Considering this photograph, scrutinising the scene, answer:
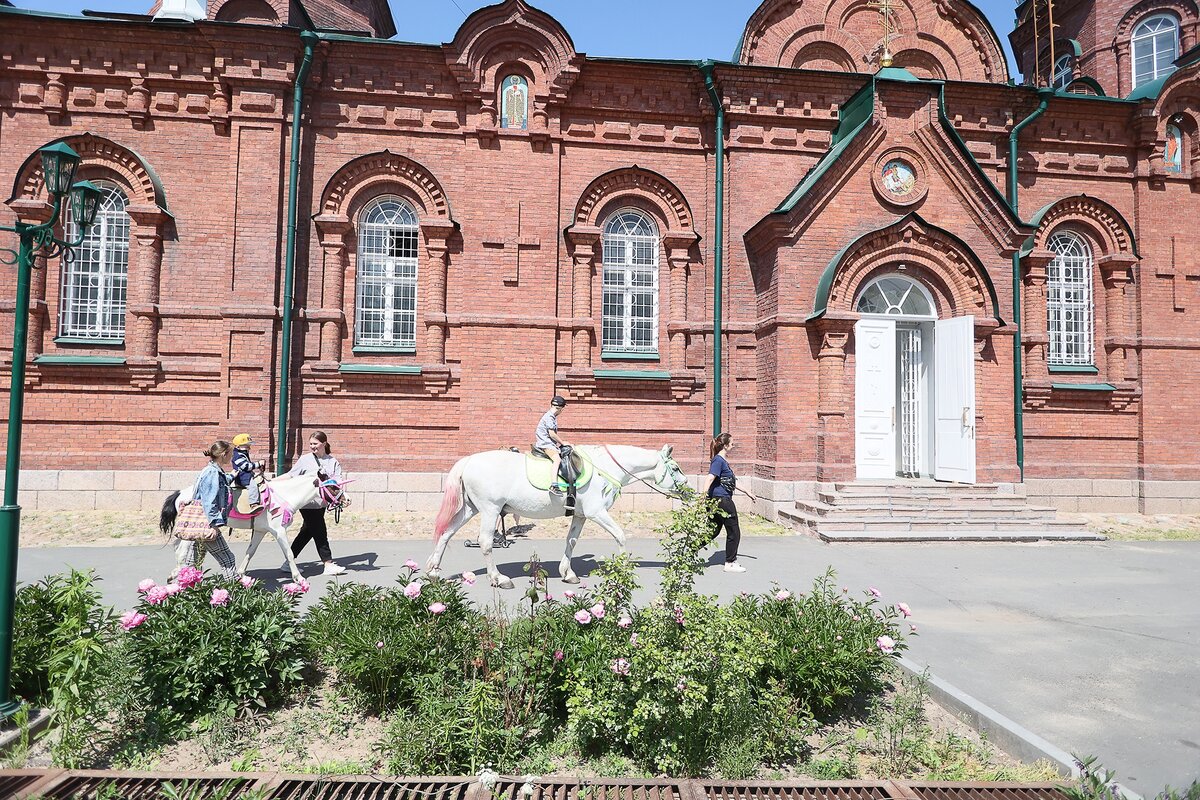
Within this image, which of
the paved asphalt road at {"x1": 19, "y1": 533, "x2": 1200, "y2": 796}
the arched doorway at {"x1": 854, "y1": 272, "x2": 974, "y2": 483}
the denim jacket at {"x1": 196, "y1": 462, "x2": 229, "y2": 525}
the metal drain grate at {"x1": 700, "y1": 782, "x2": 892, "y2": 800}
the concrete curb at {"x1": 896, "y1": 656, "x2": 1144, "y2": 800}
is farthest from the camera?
the arched doorway at {"x1": 854, "y1": 272, "x2": 974, "y2": 483}

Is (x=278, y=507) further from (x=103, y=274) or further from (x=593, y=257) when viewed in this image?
(x=103, y=274)

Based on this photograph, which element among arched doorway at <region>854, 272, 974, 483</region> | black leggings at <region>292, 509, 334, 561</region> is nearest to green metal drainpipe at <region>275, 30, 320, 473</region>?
black leggings at <region>292, 509, 334, 561</region>

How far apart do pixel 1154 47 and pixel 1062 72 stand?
2159 millimetres

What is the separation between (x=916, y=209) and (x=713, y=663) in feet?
37.1

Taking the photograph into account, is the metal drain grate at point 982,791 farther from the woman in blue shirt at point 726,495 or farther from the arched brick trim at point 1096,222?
the arched brick trim at point 1096,222

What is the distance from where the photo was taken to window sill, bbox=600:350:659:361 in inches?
513

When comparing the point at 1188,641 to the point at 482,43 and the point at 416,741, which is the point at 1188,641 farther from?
the point at 482,43

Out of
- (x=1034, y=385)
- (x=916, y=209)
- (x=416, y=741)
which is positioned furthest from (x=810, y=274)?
(x=416, y=741)

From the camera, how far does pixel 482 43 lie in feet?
41.2

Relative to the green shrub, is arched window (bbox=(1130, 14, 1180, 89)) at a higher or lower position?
higher

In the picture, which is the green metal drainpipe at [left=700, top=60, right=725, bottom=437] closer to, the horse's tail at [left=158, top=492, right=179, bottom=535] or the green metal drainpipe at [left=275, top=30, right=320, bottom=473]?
the green metal drainpipe at [left=275, top=30, right=320, bottom=473]

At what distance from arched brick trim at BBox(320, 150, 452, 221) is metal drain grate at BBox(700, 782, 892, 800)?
37.3ft

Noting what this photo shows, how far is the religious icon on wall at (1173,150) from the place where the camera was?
14438 mm

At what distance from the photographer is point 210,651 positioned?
4094 millimetres
